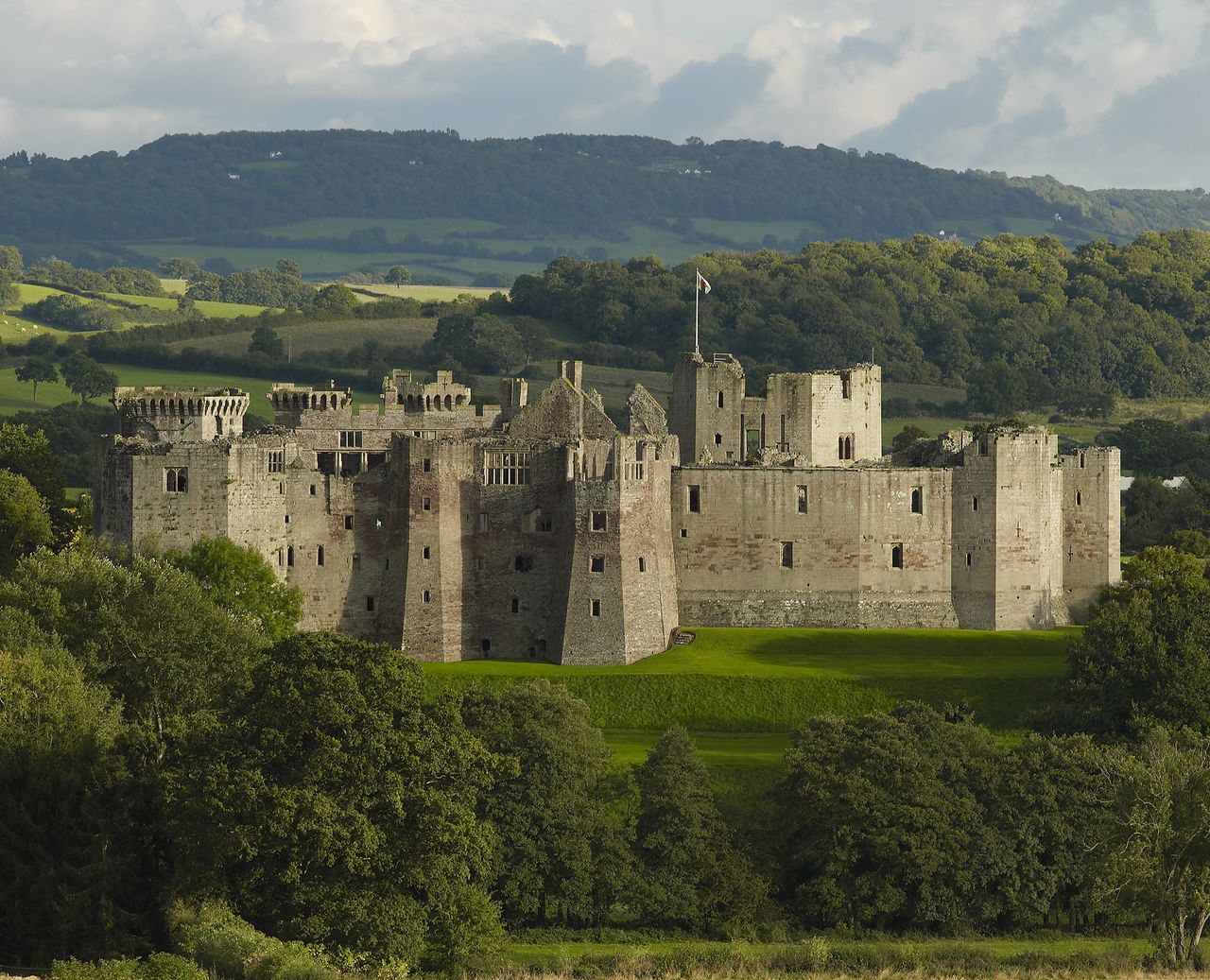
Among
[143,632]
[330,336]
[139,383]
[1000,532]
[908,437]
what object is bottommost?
[143,632]

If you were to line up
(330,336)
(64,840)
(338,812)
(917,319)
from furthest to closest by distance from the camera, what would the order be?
(917,319)
(330,336)
(64,840)
(338,812)

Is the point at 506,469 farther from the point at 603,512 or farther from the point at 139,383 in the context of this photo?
the point at 139,383

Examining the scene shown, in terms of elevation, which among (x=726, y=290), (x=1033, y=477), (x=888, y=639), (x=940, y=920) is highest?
(x=726, y=290)

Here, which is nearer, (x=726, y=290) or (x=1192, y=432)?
(x=1192, y=432)

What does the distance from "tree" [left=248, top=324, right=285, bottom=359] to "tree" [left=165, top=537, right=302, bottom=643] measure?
8119 centimetres

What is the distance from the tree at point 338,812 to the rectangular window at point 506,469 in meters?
29.3

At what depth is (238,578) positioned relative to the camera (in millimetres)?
79938

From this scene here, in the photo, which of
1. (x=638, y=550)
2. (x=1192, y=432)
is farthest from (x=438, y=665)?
(x=1192, y=432)

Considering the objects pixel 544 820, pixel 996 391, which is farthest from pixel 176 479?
pixel 996 391

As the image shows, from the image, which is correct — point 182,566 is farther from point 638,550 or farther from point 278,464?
point 638,550

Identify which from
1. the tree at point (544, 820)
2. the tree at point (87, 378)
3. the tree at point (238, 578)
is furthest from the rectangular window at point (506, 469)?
the tree at point (87, 378)

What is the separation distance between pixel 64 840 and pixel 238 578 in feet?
73.3

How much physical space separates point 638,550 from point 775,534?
249 inches

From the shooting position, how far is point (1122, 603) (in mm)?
83500
